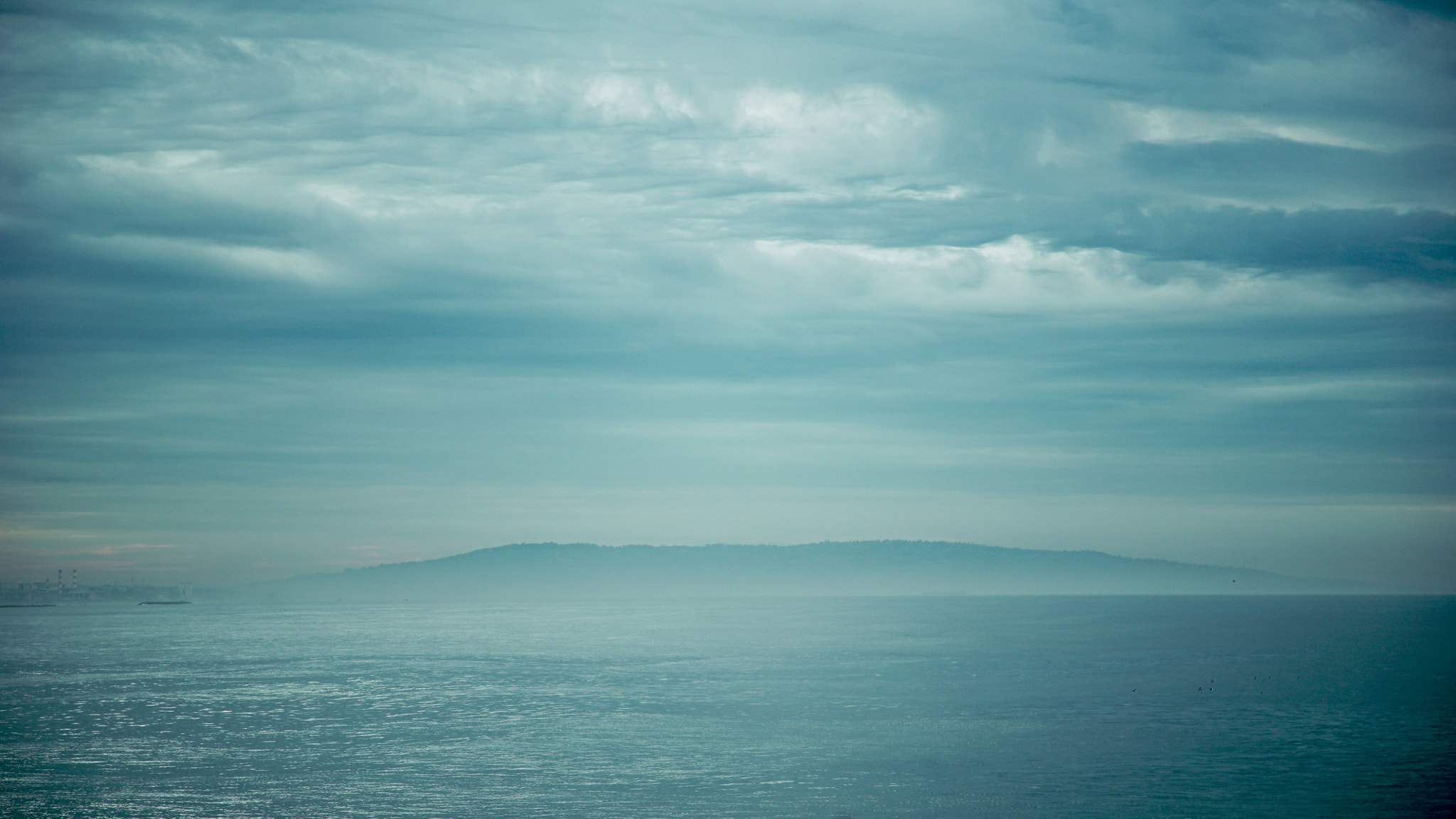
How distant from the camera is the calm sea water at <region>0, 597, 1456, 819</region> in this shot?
4850 cm

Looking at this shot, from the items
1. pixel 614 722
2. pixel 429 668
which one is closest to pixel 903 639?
pixel 429 668

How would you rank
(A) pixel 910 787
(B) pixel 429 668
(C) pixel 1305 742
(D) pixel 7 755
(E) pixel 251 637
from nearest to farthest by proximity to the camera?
(A) pixel 910 787 → (D) pixel 7 755 → (C) pixel 1305 742 → (B) pixel 429 668 → (E) pixel 251 637

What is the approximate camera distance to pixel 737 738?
6562 cm

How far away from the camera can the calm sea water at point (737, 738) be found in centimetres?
4850

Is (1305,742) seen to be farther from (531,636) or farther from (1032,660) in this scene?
(531,636)

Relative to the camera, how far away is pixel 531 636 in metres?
196

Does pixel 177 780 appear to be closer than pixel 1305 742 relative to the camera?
Yes

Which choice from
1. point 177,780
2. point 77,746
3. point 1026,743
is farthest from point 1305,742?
point 77,746

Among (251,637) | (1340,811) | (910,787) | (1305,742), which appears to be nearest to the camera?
(1340,811)

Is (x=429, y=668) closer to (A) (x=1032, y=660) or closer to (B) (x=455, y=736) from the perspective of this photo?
(B) (x=455, y=736)

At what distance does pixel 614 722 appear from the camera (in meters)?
72.9

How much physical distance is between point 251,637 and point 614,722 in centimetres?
14774

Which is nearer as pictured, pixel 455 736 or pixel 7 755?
pixel 7 755

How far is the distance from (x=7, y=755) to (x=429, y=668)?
62.3 m
